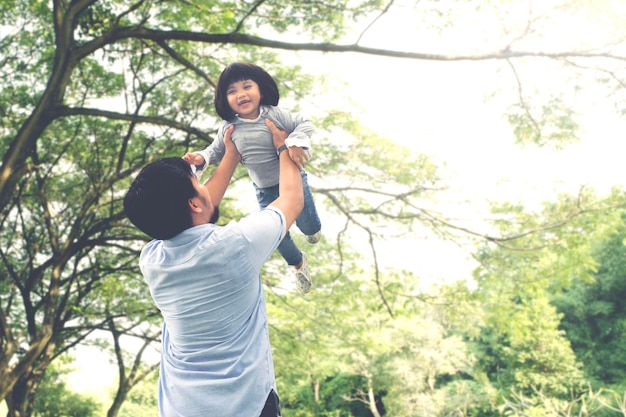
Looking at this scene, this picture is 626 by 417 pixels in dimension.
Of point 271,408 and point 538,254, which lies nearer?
point 271,408

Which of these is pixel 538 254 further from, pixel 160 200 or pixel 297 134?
pixel 160 200

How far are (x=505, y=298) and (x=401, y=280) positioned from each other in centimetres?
140

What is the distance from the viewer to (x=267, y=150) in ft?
6.52

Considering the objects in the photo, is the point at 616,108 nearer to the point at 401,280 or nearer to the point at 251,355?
the point at 401,280

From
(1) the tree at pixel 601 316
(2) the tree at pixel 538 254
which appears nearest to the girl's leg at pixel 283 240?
(2) the tree at pixel 538 254

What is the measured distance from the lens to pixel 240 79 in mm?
1908

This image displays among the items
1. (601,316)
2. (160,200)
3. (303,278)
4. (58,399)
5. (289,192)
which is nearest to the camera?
(160,200)

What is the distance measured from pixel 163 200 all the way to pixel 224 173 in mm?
527

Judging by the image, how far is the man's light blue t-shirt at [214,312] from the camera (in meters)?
1.39

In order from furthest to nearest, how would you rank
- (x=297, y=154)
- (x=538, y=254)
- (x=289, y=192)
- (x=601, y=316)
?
(x=601, y=316) → (x=538, y=254) → (x=297, y=154) → (x=289, y=192)

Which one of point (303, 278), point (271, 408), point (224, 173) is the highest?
point (224, 173)

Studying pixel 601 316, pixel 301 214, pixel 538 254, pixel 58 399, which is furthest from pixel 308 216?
pixel 601 316

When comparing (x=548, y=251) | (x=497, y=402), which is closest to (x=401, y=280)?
(x=548, y=251)

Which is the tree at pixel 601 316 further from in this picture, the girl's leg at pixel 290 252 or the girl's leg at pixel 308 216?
the girl's leg at pixel 308 216
